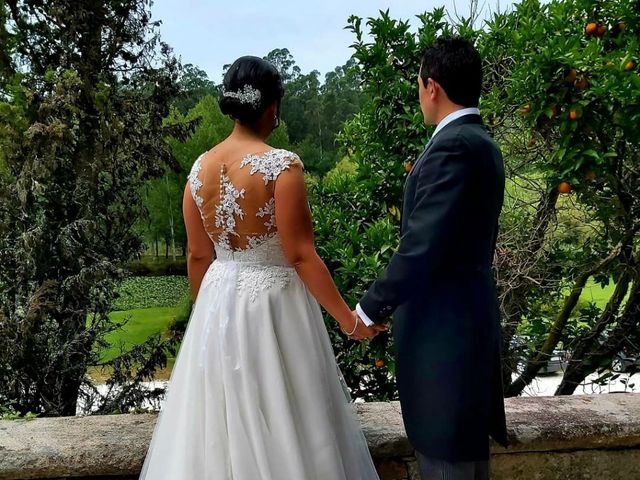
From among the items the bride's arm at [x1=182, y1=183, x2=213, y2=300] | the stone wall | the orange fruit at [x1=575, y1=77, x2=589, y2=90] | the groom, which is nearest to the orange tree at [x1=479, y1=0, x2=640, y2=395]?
the orange fruit at [x1=575, y1=77, x2=589, y2=90]

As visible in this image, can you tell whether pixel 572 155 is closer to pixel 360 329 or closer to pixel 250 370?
pixel 360 329

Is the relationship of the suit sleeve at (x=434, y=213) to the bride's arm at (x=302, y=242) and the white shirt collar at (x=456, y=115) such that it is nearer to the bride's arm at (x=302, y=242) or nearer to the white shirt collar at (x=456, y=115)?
the white shirt collar at (x=456, y=115)

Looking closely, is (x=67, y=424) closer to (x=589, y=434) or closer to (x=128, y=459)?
(x=128, y=459)

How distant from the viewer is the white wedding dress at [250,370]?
5.22 ft

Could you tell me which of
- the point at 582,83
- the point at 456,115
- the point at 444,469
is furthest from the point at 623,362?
the point at 456,115

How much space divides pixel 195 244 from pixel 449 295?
815 mm

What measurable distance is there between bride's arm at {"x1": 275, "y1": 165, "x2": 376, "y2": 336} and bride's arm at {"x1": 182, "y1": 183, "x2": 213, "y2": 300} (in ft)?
1.09

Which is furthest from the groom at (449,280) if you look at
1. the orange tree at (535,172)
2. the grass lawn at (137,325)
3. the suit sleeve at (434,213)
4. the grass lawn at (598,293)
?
the grass lawn at (137,325)

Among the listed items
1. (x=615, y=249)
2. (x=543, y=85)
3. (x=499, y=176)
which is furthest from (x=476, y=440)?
(x=615, y=249)

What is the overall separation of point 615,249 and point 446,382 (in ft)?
5.29

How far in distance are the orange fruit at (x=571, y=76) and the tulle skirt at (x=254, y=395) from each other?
126 centimetres

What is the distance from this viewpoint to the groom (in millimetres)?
1406

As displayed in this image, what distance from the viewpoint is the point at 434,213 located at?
1391mm

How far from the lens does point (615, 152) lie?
2303 millimetres
